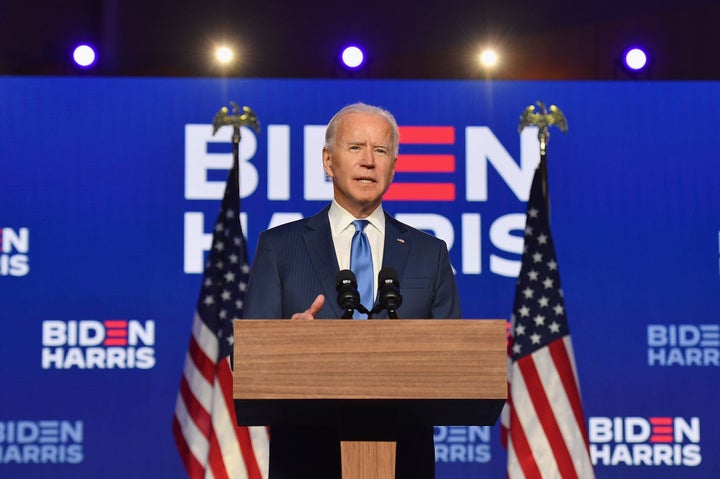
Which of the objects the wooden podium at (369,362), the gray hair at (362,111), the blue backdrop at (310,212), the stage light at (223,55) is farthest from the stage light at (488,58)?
the wooden podium at (369,362)

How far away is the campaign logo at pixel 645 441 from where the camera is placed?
6.30 m

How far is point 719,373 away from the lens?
6441 mm

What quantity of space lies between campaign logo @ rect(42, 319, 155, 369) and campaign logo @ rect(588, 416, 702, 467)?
2.52 metres

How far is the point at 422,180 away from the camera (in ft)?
21.3

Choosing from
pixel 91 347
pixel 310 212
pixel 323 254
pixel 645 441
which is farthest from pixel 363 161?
pixel 645 441

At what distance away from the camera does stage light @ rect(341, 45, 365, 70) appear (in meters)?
6.82

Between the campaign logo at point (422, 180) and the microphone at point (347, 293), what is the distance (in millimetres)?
4273

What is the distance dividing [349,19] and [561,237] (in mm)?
1840

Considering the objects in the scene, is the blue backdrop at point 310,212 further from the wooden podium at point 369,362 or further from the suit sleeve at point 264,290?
the wooden podium at point 369,362

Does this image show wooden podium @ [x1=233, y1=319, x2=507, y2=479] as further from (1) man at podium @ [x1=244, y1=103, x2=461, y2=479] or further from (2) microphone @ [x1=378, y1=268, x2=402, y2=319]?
(1) man at podium @ [x1=244, y1=103, x2=461, y2=479]

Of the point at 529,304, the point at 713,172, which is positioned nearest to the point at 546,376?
the point at 529,304

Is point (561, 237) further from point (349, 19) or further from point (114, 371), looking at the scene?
point (114, 371)

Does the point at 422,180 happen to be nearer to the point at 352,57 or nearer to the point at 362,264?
the point at 352,57

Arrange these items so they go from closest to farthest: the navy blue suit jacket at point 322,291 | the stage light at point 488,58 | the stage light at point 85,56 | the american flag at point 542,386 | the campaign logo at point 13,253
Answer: the navy blue suit jacket at point 322,291 < the american flag at point 542,386 < the campaign logo at point 13,253 < the stage light at point 85,56 < the stage light at point 488,58
